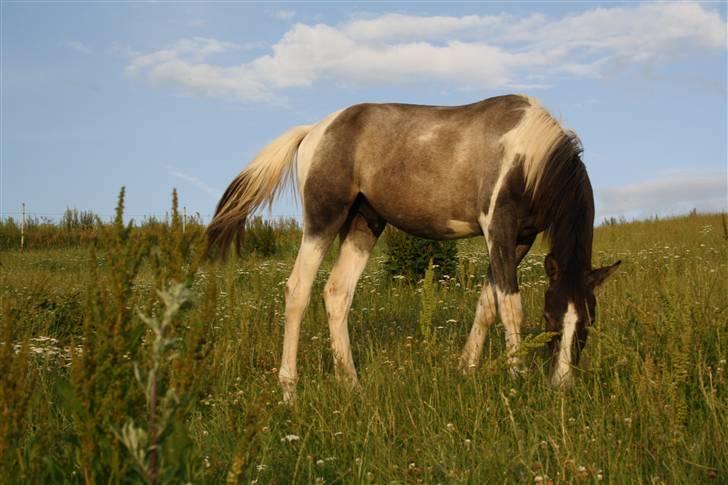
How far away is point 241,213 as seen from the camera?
654cm

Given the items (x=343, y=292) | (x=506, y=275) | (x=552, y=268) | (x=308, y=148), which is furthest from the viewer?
(x=308, y=148)

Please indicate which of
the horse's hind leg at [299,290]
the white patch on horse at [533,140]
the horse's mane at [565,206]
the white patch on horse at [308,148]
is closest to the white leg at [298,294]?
the horse's hind leg at [299,290]

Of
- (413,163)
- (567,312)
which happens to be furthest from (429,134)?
(567,312)

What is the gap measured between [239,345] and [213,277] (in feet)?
12.0

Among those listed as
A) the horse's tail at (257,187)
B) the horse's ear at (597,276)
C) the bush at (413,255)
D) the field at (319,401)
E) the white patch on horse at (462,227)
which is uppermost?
the horse's tail at (257,187)

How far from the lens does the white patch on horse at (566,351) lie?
4426 millimetres

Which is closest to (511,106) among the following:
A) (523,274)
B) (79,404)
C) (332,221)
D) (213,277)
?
(332,221)

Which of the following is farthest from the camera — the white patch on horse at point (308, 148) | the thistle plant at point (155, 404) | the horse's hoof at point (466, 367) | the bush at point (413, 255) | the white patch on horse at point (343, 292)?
the bush at point (413, 255)

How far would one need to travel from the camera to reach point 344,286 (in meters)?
6.11

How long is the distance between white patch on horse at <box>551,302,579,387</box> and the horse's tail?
3040 mm

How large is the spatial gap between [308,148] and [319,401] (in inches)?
100

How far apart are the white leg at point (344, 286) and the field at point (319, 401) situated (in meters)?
0.34

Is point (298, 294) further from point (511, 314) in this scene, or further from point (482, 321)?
point (511, 314)

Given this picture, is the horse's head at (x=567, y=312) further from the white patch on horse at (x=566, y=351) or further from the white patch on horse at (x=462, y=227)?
the white patch on horse at (x=462, y=227)
